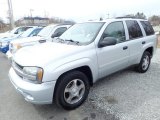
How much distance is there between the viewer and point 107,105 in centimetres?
365

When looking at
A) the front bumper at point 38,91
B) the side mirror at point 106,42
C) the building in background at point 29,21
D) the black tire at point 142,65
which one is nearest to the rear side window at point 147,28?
the black tire at point 142,65

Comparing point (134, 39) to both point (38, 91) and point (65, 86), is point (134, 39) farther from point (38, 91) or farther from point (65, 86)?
point (38, 91)

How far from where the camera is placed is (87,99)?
3.96 metres

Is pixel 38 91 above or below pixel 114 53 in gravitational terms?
below

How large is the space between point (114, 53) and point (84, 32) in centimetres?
87

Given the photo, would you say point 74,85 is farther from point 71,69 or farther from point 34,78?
point 34,78

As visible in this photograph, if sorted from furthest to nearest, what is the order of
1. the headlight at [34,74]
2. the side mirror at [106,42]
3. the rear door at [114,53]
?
the rear door at [114,53] < the side mirror at [106,42] < the headlight at [34,74]

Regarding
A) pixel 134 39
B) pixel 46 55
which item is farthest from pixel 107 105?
pixel 134 39

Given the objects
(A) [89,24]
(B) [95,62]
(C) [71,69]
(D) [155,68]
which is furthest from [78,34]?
(D) [155,68]

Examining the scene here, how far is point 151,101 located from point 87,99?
136 centimetres

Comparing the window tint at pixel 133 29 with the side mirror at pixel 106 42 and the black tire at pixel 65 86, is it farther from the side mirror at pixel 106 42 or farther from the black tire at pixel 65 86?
the black tire at pixel 65 86

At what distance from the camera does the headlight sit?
2990mm

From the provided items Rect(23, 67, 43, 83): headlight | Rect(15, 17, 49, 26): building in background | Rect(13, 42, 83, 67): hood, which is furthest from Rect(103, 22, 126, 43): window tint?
Rect(15, 17, 49, 26): building in background

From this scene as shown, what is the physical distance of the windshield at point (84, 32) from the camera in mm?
3941
